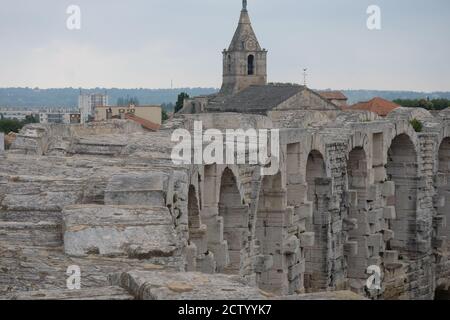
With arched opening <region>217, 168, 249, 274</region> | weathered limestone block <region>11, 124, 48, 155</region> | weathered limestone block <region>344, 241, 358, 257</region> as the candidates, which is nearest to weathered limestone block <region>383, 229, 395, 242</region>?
weathered limestone block <region>344, 241, 358, 257</region>

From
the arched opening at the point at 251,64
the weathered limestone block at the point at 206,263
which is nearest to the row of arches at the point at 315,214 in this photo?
the weathered limestone block at the point at 206,263

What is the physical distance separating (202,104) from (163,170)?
58.4m

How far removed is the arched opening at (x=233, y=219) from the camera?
480 inches

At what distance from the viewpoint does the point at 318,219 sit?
634 inches

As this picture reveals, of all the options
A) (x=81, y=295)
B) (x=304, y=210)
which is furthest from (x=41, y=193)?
(x=304, y=210)

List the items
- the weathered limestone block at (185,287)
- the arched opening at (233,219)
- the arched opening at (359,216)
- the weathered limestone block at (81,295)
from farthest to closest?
the arched opening at (359,216)
the arched opening at (233,219)
the weathered limestone block at (81,295)
the weathered limestone block at (185,287)

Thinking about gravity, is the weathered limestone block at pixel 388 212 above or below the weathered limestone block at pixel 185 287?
below

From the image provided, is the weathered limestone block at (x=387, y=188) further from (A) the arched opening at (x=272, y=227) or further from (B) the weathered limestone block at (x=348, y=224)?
(A) the arched opening at (x=272, y=227)

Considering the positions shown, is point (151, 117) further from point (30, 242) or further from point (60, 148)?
point (30, 242)

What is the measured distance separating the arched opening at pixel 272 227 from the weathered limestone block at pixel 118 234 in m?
7.27

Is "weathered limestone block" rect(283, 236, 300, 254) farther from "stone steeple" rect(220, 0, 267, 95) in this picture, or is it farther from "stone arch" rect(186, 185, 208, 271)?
"stone steeple" rect(220, 0, 267, 95)

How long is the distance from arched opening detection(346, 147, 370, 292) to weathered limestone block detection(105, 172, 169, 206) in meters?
10.0

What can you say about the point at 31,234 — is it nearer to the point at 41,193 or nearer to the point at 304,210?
the point at 41,193

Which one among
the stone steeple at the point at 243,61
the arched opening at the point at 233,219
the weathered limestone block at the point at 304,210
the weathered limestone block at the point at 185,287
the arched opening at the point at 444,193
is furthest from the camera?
the stone steeple at the point at 243,61
